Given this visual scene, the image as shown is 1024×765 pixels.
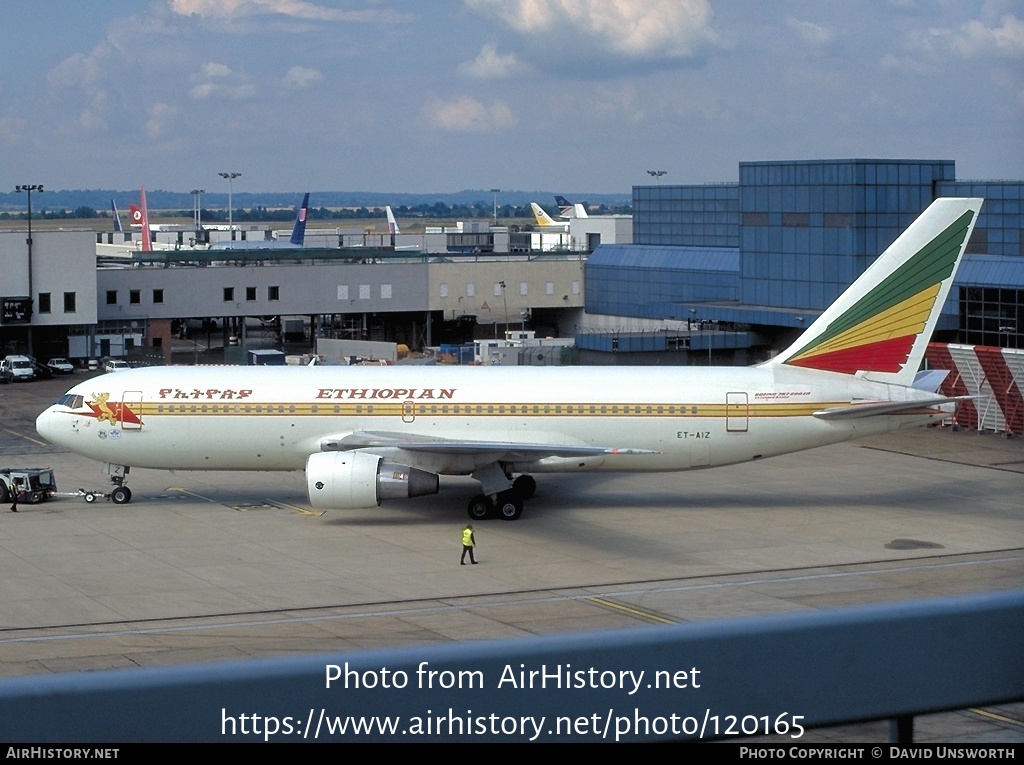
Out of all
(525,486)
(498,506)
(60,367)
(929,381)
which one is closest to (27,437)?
(60,367)

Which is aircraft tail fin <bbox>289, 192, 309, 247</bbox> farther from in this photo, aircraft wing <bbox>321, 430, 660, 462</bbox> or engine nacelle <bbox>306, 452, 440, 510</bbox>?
engine nacelle <bbox>306, 452, 440, 510</bbox>

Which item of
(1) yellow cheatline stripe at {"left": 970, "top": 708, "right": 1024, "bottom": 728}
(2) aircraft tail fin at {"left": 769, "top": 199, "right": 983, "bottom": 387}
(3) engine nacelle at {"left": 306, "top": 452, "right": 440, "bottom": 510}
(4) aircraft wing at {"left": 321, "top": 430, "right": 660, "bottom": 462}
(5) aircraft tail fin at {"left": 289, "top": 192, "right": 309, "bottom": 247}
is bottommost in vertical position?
(3) engine nacelle at {"left": 306, "top": 452, "right": 440, "bottom": 510}

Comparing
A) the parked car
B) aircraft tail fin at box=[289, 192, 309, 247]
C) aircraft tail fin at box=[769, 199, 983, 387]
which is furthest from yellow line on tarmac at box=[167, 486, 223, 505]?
aircraft tail fin at box=[289, 192, 309, 247]

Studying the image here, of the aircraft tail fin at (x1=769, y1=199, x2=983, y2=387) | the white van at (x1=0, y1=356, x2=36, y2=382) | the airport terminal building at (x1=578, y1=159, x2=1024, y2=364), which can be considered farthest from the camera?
the white van at (x1=0, y1=356, x2=36, y2=382)

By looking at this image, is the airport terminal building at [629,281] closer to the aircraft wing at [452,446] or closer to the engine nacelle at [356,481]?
the aircraft wing at [452,446]

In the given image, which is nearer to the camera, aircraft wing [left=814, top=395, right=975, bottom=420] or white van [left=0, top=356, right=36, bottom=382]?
aircraft wing [left=814, top=395, right=975, bottom=420]

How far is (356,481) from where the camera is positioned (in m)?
38.8

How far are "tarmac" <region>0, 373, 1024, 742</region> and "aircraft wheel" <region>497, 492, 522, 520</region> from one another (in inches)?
24.1

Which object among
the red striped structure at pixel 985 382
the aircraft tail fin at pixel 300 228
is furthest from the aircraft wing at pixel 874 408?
the aircraft tail fin at pixel 300 228

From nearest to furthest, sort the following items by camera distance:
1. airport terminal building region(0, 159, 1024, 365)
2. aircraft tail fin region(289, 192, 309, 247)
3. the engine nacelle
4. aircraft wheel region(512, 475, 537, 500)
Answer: the engine nacelle → aircraft wheel region(512, 475, 537, 500) → airport terminal building region(0, 159, 1024, 365) → aircraft tail fin region(289, 192, 309, 247)

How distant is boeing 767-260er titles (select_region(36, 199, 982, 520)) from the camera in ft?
136

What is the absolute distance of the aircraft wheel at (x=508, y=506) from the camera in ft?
138

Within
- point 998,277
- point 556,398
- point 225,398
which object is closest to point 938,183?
point 998,277

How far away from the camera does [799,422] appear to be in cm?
4184
